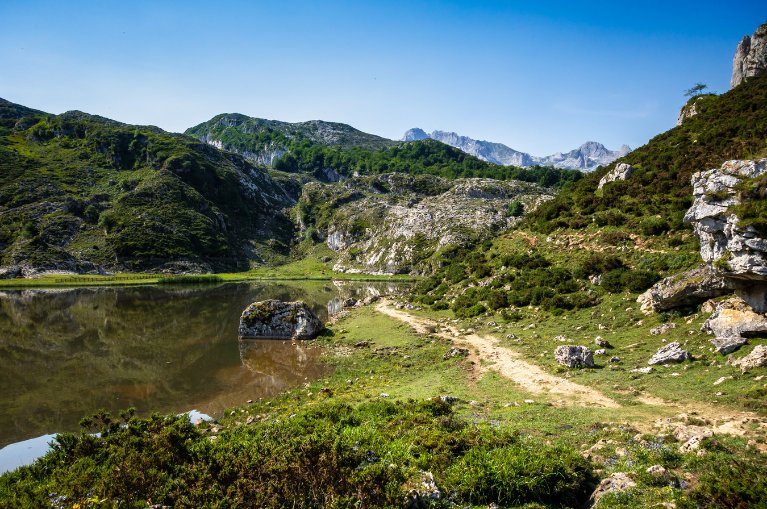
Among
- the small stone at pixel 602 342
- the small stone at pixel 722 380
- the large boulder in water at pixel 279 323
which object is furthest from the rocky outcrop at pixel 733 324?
the large boulder in water at pixel 279 323

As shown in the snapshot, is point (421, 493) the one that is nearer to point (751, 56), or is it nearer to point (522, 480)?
point (522, 480)

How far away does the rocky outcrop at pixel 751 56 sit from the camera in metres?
65.3

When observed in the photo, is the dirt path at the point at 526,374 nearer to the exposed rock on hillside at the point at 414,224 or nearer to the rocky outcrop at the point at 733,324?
the rocky outcrop at the point at 733,324

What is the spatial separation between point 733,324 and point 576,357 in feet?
24.6

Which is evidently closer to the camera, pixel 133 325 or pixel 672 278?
pixel 672 278

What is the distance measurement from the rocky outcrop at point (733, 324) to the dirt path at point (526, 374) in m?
7.01

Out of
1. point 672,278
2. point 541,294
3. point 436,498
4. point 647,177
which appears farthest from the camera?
point 647,177

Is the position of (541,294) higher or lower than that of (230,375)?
higher

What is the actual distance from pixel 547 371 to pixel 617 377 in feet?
12.6

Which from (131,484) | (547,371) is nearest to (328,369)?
(547,371)

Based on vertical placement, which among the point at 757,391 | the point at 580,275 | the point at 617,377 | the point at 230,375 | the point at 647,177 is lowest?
the point at 230,375

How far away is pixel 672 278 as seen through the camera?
1013 inches

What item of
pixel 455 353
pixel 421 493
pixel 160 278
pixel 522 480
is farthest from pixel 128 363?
pixel 160 278

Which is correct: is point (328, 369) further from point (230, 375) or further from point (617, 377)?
point (617, 377)
